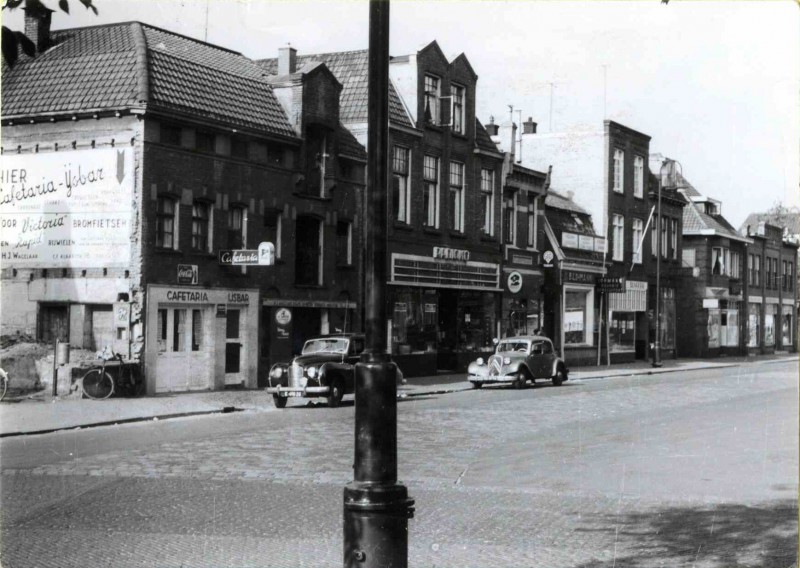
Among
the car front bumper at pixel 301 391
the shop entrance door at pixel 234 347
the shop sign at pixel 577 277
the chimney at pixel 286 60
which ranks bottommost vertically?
the car front bumper at pixel 301 391

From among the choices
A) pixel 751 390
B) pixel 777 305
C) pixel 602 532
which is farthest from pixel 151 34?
pixel 777 305

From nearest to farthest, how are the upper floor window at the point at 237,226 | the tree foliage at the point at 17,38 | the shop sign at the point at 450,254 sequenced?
the tree foliage at the point at 17,38 → the upper floor window at the point at 237,226 → the shop sign at the point at 450,254

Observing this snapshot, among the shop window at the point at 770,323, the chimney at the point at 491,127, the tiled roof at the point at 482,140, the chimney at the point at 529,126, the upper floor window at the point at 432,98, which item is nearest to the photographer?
the upper floor window at the point at 432,98

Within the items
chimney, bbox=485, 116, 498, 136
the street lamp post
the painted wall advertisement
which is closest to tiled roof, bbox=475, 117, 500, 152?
chimney, bbox=485, 116, 498, 136

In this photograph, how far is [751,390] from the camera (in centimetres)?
2758

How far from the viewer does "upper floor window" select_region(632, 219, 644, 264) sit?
49938mm

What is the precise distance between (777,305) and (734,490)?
6266 cm

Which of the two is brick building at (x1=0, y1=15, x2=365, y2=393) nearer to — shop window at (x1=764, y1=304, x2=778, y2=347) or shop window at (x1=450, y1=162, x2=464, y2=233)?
shop window at (x1=450, y1=162, x2=464, y2=233)

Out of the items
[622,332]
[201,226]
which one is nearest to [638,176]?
[622,332]

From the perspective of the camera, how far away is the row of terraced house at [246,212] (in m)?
23.2

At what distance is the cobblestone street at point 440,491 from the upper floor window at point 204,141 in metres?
8.31

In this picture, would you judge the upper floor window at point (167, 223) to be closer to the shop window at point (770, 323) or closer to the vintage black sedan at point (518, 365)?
the vintage black sedan at point (518, 365)

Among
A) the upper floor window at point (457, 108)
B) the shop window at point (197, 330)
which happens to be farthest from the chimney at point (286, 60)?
the shop window at point (197, 330)

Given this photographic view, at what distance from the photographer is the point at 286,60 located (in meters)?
29.8
